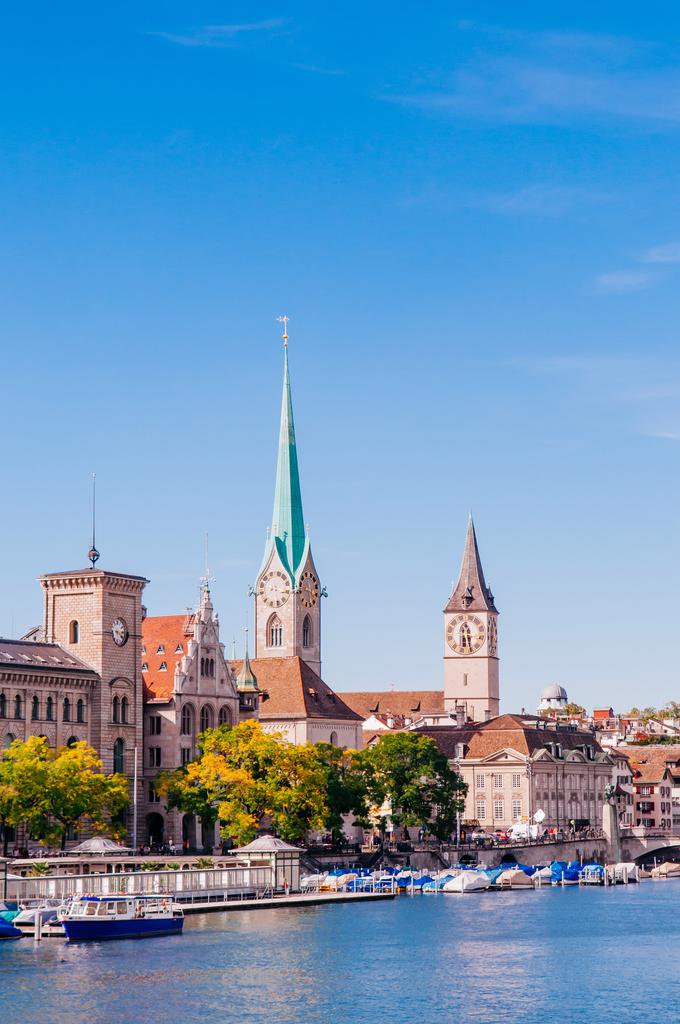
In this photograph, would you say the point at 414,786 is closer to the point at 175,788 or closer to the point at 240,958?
the point at 175,788

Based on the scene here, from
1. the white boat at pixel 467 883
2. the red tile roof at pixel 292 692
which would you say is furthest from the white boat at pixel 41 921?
the red tile roof at pixel 292 692

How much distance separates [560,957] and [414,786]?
211 feet

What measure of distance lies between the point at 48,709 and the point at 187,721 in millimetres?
16538

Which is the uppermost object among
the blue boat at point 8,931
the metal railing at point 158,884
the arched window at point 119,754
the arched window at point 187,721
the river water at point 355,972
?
the arched window at point 187,721

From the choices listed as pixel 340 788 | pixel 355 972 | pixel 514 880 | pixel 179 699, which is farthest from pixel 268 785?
pixel 355 972

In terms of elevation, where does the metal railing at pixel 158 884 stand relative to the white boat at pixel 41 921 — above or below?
above

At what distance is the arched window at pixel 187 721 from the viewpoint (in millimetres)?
156875

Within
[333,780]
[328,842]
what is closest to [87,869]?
[333,780]

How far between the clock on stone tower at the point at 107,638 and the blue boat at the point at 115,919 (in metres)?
43.1

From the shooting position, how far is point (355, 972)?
91.1m

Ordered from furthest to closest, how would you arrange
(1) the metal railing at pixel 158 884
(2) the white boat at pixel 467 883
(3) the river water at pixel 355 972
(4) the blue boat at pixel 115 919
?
(2) the white boat at pixel 467 883, (1) the metal railing at pixel 158 884, (4) the blue boat at pixel 115 919, (3) the river water at pixel 355 972

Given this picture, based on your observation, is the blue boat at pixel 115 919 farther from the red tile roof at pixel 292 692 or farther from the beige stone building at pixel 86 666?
the red tile roof at pixel 292 692

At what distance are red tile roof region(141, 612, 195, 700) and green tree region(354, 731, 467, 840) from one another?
17098mm

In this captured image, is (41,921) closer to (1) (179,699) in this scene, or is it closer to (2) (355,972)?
(2) (355,972)
